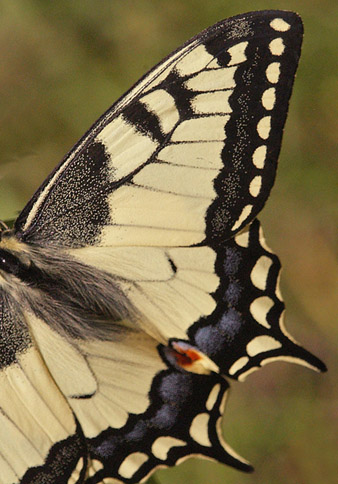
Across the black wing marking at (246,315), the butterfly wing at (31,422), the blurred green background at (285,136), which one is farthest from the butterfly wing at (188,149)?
the blurred green background at (285,136)

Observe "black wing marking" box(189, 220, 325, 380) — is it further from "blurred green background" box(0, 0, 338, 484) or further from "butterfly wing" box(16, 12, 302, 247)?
"blurred green background" box(0, 0, 338, 484)

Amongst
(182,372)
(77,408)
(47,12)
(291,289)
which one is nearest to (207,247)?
(182,372)

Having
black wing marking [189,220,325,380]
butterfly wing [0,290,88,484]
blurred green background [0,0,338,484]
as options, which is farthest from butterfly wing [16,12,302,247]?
blurred green background [0,0,338,484]

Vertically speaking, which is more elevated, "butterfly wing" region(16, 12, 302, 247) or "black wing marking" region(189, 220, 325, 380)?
"butterfly wing" region(16, 12, 302, 247)

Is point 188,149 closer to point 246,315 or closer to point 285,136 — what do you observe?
point 246,315

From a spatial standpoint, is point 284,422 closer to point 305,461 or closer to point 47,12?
point 305,461

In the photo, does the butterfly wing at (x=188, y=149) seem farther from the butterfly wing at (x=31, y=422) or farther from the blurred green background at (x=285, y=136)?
the blurred green background at (x=285, y=136)

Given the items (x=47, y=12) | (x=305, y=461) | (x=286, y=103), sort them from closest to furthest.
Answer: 1. (x=286, y=103)
2. (x=305, y=461)
3. (x=47, y=12)

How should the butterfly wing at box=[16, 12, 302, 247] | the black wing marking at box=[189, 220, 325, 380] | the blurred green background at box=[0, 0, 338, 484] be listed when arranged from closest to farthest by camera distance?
the butterfly wing at box=[16, 12, 302, 247] → the black wing marking at box=[189, 220, 325, 380] → the blurred green background at box=[0, 0, 338, 484]
